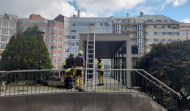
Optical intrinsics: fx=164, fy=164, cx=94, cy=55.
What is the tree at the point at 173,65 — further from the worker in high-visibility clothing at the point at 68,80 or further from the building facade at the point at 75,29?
the building facade at the point at 75,29

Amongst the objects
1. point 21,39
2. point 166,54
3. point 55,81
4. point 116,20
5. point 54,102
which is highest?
point 116,20

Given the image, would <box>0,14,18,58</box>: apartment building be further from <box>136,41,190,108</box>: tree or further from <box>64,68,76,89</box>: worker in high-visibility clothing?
<box>136,41,190,108</box>: tree

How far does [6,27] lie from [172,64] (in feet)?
220

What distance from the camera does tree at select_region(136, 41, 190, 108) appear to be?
7.87m

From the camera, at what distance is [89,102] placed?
6070mm

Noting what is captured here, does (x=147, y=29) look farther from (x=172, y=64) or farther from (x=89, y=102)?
(x=89, y=102)

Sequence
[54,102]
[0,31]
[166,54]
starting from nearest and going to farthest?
[54,102]
[166,54]
[0,31]

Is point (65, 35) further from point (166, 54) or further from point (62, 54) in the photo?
point (166, 54)

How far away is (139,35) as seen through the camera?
2837 inches

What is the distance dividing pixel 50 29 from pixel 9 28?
629 inches

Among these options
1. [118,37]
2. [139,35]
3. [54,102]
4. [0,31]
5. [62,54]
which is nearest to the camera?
[54,102]

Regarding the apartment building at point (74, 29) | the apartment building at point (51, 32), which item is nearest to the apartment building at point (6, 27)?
the apartment building at point (51, 32)

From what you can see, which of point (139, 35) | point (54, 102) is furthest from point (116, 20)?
point (54, 102)

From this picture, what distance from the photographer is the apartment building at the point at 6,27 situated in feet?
201
